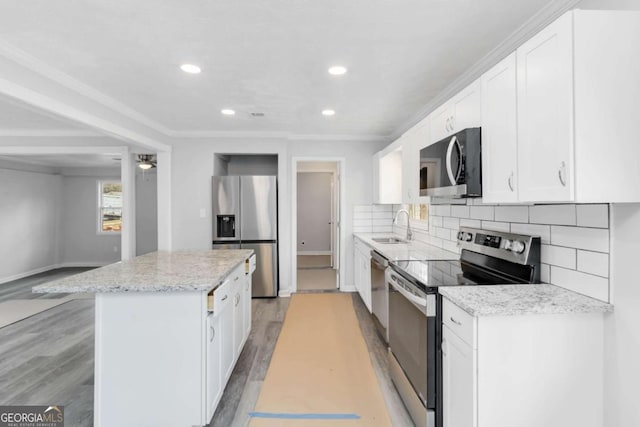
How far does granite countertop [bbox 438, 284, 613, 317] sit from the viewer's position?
1.34 metres

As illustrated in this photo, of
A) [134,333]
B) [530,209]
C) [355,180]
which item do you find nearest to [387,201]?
[355,180]

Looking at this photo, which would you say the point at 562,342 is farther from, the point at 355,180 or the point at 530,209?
the point at 355,180

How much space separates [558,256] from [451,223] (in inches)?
53.5

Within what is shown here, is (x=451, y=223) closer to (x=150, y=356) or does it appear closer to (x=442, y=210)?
(x=442, y=210)

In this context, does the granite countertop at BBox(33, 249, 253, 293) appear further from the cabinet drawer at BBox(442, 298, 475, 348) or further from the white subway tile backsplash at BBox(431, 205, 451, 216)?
the white subway tile backsplash at BBox(431, 205, 451, 216)

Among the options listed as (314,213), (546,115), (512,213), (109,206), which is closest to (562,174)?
(546,115)

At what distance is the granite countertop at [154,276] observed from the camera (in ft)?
5.76

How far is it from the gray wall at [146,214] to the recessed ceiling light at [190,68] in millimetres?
5518

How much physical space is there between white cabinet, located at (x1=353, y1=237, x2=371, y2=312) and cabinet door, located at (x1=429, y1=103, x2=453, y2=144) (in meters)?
1.65

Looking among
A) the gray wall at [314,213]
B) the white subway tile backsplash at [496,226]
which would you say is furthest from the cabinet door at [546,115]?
the gray wall at [314,213]

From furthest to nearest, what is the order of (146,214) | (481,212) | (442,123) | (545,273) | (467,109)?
1. (146,214)
2. (481,212)
3. (442,123)
4. (467,109)
5. (545,273)

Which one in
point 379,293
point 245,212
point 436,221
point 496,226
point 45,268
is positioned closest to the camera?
point 496,226

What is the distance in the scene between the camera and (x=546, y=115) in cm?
133

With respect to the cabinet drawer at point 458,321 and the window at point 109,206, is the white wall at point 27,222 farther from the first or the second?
the cabinet drawer at point 458,321
